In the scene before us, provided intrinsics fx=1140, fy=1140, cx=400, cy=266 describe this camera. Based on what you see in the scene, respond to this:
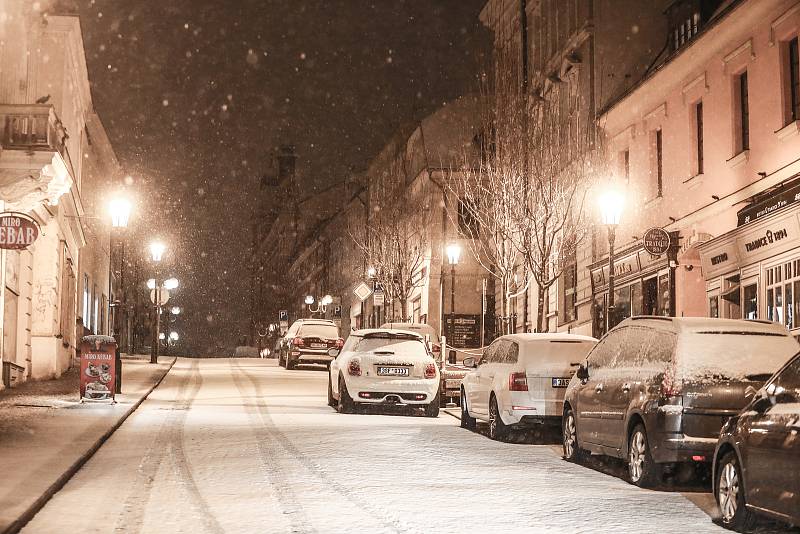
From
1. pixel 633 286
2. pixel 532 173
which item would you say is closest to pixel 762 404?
pixel 532 173

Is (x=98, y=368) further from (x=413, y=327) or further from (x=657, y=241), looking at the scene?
(x=413, y=327)

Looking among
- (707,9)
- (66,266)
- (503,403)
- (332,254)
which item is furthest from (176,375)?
(332,254)

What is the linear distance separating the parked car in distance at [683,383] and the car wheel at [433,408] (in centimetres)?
869

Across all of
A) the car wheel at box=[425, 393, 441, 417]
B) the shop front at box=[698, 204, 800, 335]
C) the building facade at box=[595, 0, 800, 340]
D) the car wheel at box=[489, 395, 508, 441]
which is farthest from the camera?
the building facade at box=[595, 0, 800, 340]

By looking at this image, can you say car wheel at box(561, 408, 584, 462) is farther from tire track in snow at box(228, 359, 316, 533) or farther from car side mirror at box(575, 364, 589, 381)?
tire track in snow at box(228, 359, 316, 533)

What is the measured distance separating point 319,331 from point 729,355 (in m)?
31.3

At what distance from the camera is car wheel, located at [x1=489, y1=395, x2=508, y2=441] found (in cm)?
1603

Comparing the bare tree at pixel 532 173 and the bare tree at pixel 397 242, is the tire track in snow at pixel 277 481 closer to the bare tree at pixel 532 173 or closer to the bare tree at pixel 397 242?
the bare tree at pixel 532 173

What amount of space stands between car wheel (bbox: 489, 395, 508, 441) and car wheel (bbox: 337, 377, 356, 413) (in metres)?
4.64

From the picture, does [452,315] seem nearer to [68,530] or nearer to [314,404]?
[314,404]

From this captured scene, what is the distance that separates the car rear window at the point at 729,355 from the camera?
10.5m

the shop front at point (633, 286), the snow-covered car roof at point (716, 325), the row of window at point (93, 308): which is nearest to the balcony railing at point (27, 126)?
the shop front at point (633, 286)

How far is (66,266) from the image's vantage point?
34.7 meters

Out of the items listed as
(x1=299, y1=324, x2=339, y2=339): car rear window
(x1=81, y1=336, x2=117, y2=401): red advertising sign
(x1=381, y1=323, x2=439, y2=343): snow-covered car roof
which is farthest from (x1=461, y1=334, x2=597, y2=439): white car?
(x1=299, y1=324, x2=339, y2=339): car rear window
